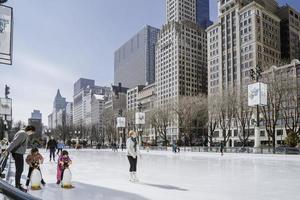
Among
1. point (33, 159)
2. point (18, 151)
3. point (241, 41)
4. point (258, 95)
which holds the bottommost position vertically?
point (33, 159)

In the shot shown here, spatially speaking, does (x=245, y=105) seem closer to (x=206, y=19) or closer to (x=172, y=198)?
(x=172, y=198)

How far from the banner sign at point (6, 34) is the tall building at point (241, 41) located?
96708mm

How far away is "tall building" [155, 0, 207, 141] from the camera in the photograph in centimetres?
13538

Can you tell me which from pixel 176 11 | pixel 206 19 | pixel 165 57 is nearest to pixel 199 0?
pixel 206 19

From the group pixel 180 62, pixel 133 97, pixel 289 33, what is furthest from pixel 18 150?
pixel 133 97

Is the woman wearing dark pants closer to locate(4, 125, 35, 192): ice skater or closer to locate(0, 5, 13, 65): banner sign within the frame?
locate(4, 125, 35, 192): ice skater

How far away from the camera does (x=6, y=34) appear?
26.4 feet

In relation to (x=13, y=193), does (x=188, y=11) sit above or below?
above

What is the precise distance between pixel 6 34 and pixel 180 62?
129 m

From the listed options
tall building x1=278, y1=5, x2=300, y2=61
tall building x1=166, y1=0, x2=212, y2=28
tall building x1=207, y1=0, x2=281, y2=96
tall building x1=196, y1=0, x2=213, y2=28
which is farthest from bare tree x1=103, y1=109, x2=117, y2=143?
tall building x1=196, y1=0, x2=213, y2=28

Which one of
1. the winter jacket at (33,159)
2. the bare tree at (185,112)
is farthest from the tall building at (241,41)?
the winter jacket at (33,159)

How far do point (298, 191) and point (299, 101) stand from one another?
41.7 metres

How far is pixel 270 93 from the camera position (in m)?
45.7

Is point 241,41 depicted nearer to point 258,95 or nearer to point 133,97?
point 133,97
